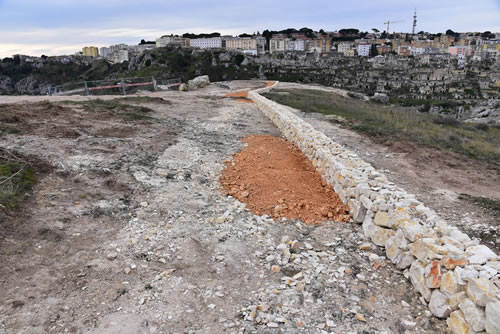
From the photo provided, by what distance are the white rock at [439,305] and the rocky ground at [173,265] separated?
0.10m

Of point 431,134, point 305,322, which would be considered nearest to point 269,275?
point 305,322

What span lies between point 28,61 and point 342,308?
166224mm

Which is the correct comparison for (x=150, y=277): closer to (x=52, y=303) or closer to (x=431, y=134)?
(x=52, y=303)

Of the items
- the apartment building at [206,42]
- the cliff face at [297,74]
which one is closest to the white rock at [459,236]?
the cliff face at [297,74]

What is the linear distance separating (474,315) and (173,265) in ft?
12.1

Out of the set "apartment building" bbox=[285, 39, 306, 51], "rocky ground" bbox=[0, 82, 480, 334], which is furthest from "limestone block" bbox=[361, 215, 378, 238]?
"apartment building" bbox=[285, 39, 306, 51]

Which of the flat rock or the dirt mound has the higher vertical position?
the dirt mound

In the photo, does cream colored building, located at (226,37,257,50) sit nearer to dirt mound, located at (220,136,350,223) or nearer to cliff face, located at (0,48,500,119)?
cliff face, located at (0,48,500,119)

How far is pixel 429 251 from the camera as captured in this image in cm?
414

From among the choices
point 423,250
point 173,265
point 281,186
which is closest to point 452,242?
point 423,250

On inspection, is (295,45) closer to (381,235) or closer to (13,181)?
(13,181)

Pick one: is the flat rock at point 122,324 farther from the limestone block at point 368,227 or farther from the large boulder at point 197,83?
the large boulder at point 197,83

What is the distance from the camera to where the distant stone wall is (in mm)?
3295

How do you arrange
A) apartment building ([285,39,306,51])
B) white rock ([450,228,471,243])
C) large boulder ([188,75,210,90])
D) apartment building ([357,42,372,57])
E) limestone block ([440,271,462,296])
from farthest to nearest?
1. apartment building ([285,39,306,51])
2. apartment building ([357,42,372,57])
3. large boulder ([188,75,210,90])
4. white rock ([450,228,471,243])
5. limestone block ([440,271,462,296])
